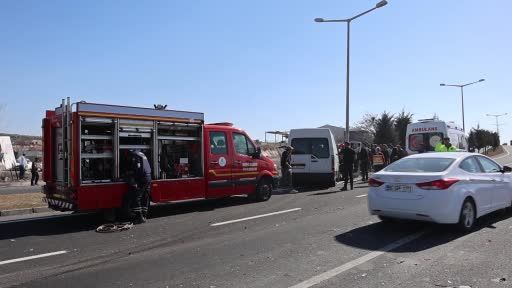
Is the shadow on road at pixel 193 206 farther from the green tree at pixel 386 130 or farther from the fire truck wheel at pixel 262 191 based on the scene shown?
the green tree at pixel 386 130

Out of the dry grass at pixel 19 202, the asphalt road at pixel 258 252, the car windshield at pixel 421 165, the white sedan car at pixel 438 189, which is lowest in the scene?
the asphalt road at pixel 258 252

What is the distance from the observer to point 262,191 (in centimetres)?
1377

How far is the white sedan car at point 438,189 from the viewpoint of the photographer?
7945 mm

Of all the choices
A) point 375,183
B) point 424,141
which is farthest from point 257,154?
point 424,141

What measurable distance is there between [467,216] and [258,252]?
155 inches

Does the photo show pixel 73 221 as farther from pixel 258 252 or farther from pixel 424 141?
pixel 424 141

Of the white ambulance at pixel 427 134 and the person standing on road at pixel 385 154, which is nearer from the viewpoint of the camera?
the white ambulance at pixel 427 134

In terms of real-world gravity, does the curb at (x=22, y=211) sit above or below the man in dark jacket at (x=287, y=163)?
below

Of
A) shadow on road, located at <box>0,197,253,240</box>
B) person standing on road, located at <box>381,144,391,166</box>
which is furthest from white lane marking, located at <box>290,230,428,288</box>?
person standing on road, located at <box>381,144,391,166</box>

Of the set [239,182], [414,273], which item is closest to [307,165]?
[239,182]

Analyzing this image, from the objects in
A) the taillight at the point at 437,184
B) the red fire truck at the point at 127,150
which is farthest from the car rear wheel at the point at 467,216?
the red fire truck at the point at 127,150

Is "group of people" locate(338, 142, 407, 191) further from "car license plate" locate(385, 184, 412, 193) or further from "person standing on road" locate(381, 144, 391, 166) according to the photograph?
"car license plate" locate(385, 184, 412, 193)

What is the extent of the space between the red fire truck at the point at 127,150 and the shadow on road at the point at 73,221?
17.9 inches

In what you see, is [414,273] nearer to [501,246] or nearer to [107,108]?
[501,246]
